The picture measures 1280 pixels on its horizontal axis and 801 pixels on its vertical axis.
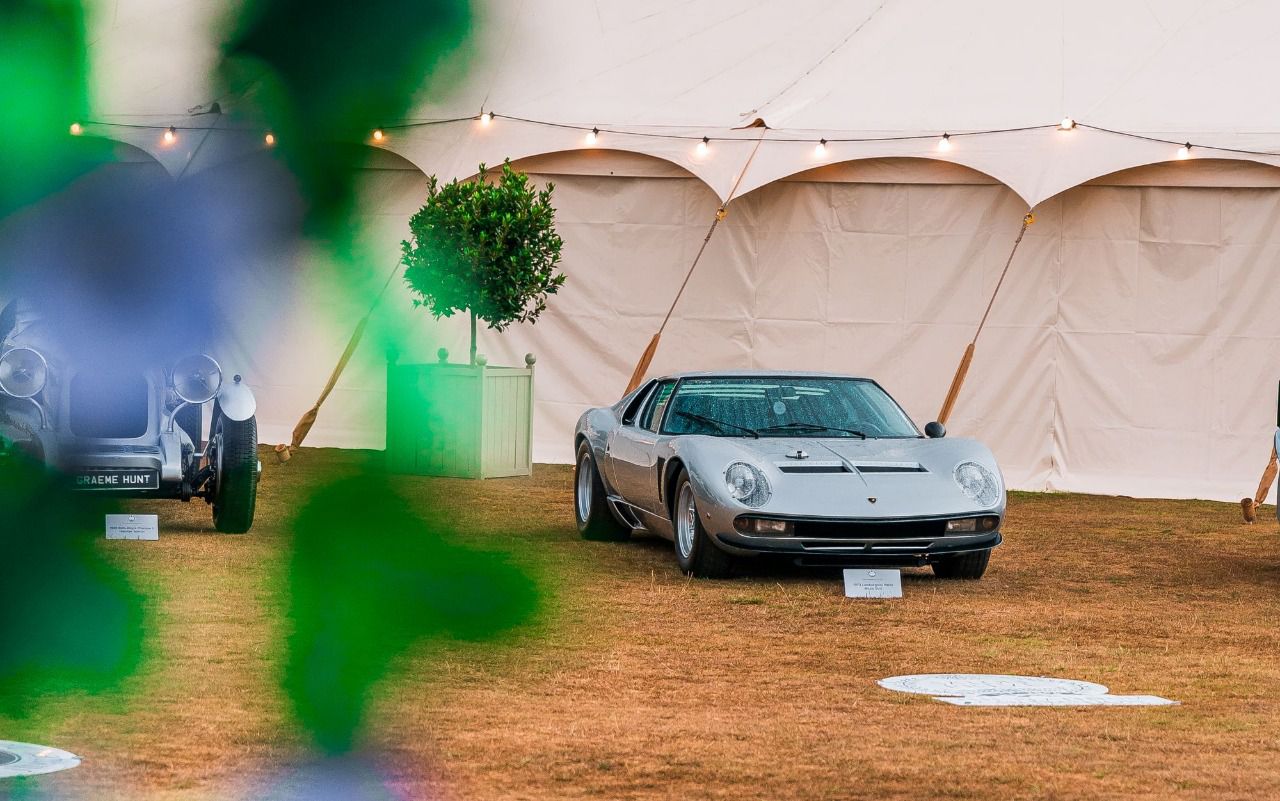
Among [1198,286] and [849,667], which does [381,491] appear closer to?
[849,667]

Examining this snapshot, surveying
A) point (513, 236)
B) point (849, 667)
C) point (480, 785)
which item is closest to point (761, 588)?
point (849, 667)

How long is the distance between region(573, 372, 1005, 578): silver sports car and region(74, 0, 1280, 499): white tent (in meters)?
5.63

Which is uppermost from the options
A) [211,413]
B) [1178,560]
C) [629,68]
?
[629,68]

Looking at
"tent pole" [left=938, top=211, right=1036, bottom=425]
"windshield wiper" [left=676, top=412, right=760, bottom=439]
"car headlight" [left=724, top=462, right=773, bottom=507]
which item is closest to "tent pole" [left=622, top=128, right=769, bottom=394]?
"tent pole" [left=938, top=211, right=1036, bottom=425]

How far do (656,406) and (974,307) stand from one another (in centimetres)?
683

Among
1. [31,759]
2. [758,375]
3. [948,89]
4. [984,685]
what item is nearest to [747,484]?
[758,375]

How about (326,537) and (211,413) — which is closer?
(326,537)

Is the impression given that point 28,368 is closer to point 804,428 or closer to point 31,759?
point 31,759

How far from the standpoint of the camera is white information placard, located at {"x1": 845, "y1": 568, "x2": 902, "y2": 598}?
816 centimetres

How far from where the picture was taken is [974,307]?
1606cm

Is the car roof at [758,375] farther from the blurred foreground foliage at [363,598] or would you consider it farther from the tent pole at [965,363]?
the blurred foreground foliage at [363,598]

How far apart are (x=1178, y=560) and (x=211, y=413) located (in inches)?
219

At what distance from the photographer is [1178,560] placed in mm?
10383

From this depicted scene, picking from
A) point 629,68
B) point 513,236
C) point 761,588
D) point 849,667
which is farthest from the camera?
point 629,68
